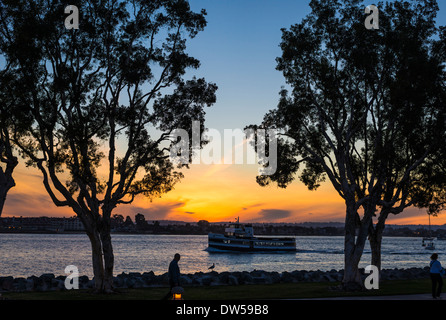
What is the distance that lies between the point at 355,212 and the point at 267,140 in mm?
5925

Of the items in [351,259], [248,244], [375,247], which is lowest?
[248,244]

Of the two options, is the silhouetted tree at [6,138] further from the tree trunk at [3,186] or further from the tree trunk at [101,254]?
the tree trunk at [101,254]

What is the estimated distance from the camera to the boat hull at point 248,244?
4321 inches

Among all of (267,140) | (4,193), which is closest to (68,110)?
(4,193)

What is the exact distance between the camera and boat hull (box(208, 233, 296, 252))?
10975 centimetres

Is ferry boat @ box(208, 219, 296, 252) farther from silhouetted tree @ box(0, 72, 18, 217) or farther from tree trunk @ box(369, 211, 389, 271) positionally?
silhouetted tree @ box(0, 72, 18, 217)

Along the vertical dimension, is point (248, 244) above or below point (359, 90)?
below

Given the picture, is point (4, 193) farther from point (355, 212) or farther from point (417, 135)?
point (417, 135)

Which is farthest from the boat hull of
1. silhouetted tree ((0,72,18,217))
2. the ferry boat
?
silhouetted tree ((0,72,18,217))

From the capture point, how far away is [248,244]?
110m

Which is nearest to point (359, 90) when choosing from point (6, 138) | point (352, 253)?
point (352, 253)

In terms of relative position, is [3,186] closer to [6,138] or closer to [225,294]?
[6,138]

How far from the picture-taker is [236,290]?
2673cm

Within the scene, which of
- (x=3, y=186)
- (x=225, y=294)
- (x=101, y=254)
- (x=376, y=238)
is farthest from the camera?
(x=376, y=238)
